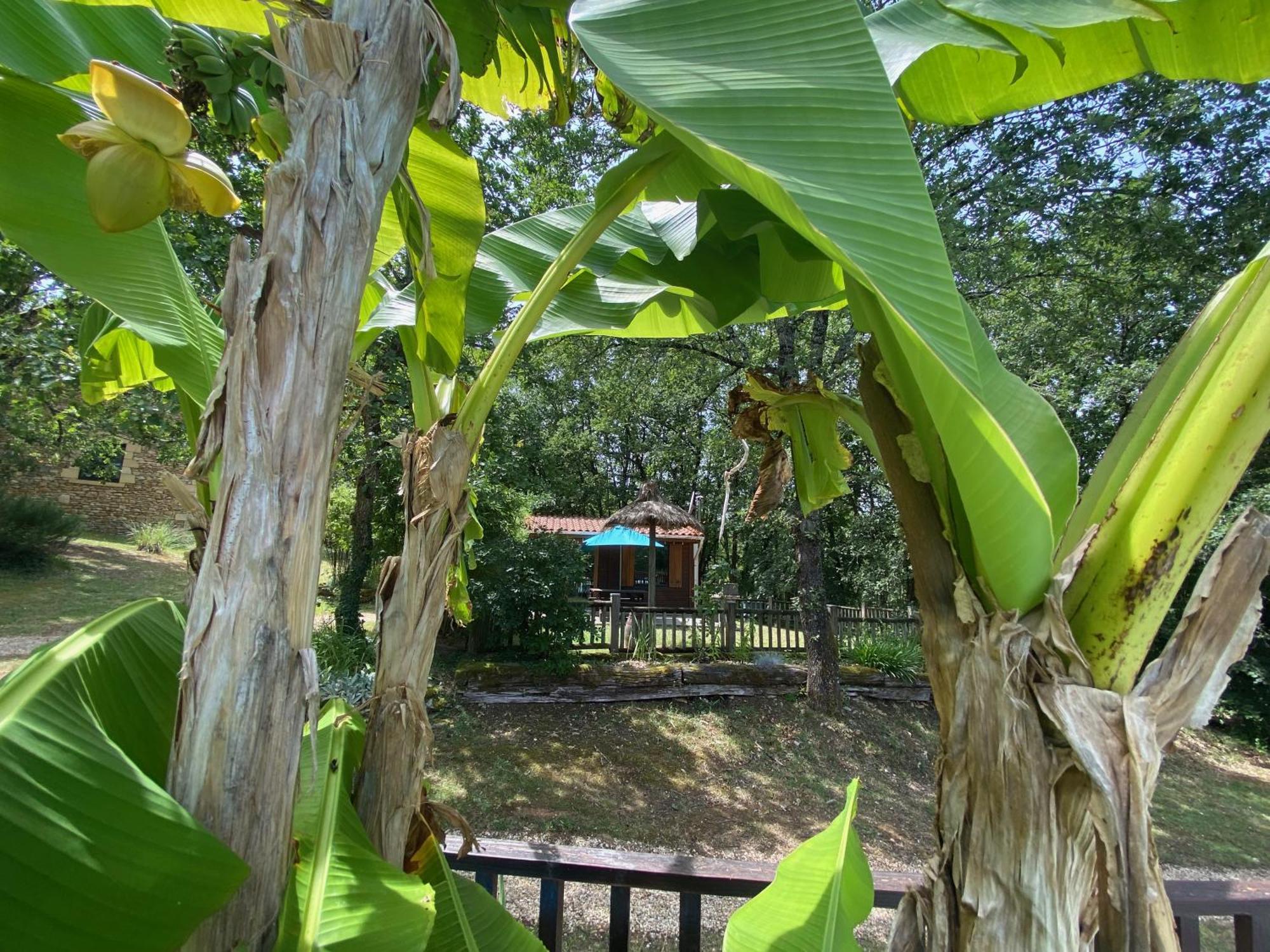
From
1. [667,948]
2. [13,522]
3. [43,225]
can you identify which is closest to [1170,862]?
[667,948]

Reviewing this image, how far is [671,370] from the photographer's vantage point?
30.7 feet

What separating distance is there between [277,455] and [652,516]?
35.2 feet

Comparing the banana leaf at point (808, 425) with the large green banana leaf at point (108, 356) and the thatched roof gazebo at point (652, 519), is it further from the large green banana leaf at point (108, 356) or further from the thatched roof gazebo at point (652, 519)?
the thatched roof gazebo at point (652, 519)

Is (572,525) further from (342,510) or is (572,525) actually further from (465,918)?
(465,918)

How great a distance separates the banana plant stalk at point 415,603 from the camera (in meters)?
0.90

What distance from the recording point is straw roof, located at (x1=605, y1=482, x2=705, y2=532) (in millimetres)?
11375

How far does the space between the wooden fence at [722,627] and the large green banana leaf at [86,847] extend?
7.84 metres

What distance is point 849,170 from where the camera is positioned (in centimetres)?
64

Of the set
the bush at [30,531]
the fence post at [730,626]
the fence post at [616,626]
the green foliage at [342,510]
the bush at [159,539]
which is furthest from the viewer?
the bush at [159,539]

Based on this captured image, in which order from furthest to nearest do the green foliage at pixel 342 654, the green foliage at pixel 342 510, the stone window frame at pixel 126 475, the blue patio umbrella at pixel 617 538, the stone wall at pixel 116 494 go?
the stone window frame at pixel 126 475, the stone wall at pixel 116 494, the blue patio umbrella at pixel 617 538, the green foliage at pixel 342 510, the green foliage at pixel 342 654

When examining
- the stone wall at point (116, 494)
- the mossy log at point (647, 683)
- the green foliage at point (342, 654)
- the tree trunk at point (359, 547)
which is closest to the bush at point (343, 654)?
the green foliage at point (342, 654)

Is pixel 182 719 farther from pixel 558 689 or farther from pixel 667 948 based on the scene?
pixel 558 689

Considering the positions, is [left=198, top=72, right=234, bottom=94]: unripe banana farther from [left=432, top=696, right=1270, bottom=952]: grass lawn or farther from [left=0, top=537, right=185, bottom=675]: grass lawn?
[left=0, top=537, right=185, bottom=675]: grass lawn

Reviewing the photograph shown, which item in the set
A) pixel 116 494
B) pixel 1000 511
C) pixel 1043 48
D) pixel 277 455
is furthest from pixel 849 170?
pixel 116 494
